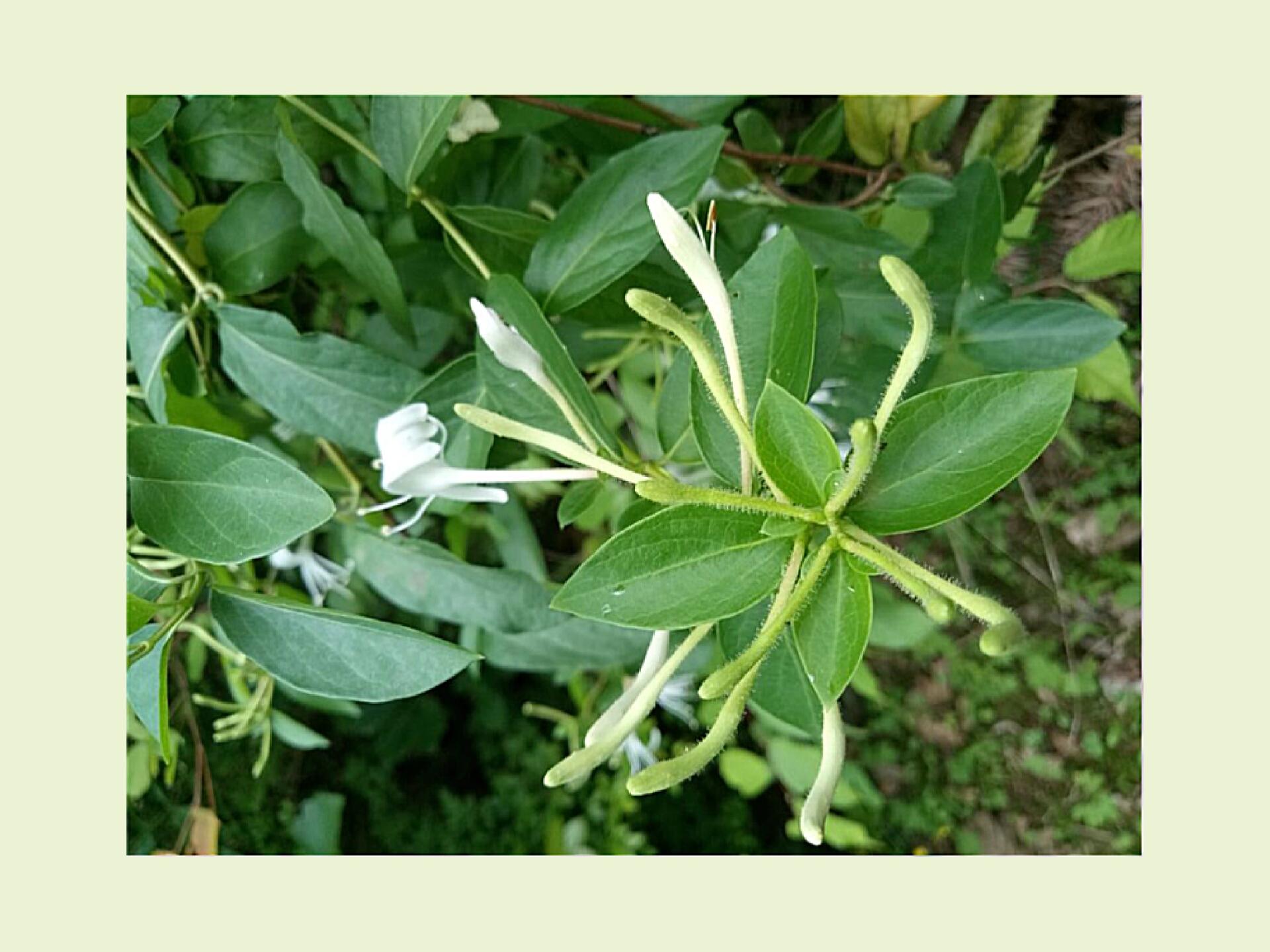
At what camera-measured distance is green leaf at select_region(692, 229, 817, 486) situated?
0.54m

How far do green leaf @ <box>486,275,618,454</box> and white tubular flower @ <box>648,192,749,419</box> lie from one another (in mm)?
96

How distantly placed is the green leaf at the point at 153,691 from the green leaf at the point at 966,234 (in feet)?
1.91

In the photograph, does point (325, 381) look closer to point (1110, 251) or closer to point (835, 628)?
point (835, 628)

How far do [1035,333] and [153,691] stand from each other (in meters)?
0.63

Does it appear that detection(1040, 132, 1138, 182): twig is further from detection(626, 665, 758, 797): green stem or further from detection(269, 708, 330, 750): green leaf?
detection(269, 708, 330, 750): green leaf

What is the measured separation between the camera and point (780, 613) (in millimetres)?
475

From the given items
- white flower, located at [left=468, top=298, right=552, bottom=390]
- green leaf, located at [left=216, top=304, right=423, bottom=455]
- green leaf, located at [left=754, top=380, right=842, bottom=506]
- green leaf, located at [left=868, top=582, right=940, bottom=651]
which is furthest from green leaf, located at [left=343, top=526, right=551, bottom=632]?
green leaf, located at [left=868, top=582, right=940, bottom=651]

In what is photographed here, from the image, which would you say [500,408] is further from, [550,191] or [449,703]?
[449,703]

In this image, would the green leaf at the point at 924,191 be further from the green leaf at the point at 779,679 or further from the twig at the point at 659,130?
the green leaf at the point at 779,679

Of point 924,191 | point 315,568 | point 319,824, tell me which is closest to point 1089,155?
point 924,191

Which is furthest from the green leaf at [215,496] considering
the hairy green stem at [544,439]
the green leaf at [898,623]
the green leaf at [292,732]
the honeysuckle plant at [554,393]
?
the green leaf at [898,623]

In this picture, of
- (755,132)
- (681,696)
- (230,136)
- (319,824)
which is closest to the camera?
(230,136)

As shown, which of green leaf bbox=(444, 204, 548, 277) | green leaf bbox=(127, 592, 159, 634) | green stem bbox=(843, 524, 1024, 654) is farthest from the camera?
green leaf bbox=(444, 204, 548, 277)

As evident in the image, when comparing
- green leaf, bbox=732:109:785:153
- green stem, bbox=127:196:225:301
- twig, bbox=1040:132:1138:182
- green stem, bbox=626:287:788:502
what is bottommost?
green stem, bbox=626:287:788:502
